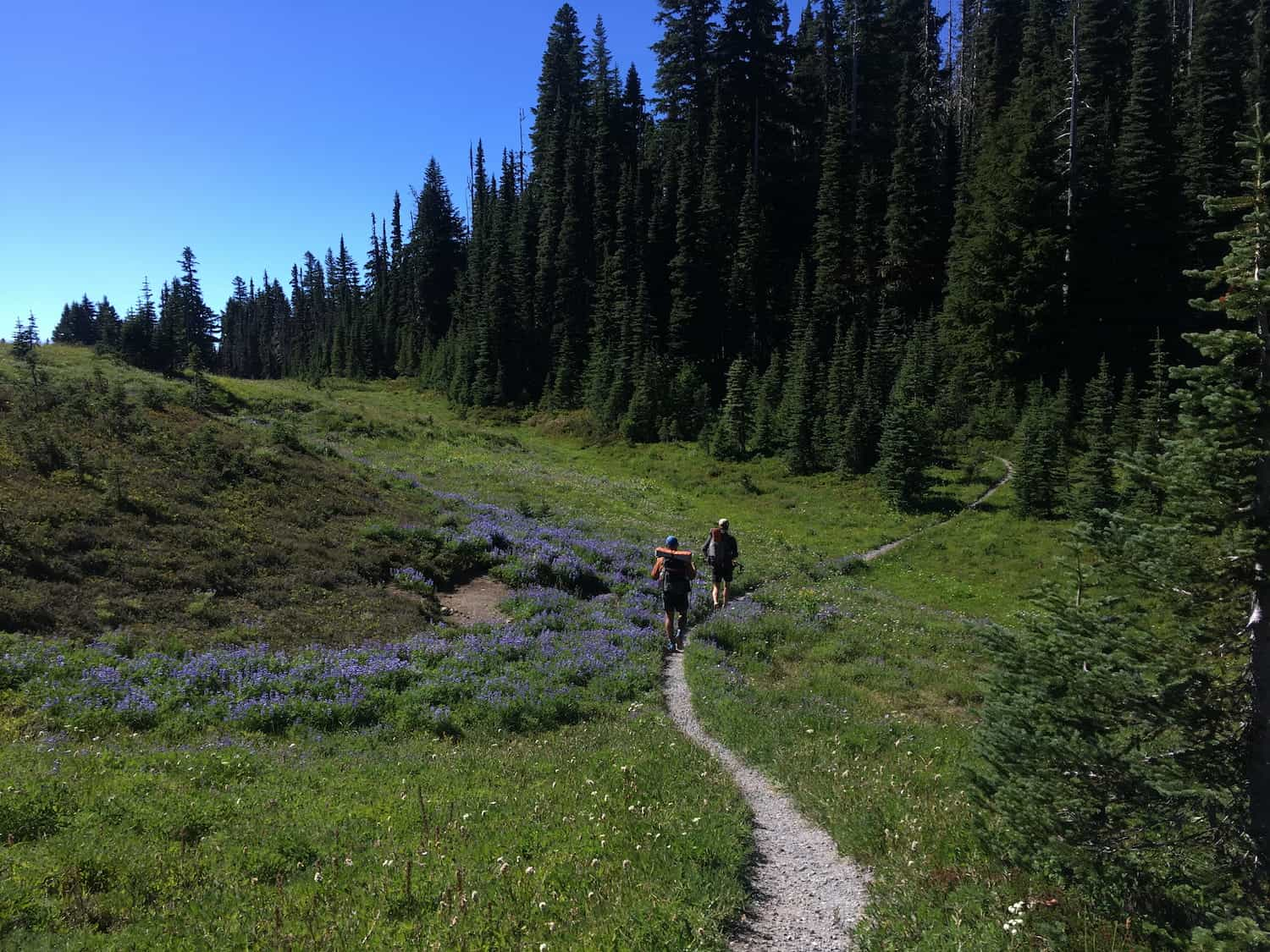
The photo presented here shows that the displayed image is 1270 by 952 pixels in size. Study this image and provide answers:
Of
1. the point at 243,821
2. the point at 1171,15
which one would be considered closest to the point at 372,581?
the point at 243,821

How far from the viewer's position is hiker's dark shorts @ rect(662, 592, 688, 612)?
15.7 m

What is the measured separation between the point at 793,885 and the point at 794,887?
0.10ft

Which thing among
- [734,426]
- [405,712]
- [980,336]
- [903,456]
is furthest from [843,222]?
[405,712]

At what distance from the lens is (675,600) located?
51.7 ft

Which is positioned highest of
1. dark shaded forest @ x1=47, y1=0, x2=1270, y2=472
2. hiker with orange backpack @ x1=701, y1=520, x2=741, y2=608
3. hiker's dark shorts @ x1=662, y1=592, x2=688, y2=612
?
dark shaded forest @ x1=47, y1=0, x2=1270, y2=472

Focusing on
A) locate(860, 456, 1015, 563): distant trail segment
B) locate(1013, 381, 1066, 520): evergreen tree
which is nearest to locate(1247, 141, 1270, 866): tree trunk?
locate(860, 456, 1015, 563): distant trail segment

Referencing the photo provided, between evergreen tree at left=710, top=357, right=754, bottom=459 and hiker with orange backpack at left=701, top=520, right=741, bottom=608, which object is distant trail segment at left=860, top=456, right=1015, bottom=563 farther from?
evergreen tree at left=710, top=357, right=754, bottom=459

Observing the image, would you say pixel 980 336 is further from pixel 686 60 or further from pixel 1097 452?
pixel 686 60

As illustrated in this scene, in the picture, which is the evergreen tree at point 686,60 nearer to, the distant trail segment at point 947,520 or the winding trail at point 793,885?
the distant trail segment at point 947,520

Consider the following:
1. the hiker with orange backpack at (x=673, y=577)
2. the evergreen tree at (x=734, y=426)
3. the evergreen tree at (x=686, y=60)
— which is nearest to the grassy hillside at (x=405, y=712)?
the hiker with orange backpack at (x=673, y=577)

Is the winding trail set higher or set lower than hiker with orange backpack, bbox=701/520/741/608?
lower

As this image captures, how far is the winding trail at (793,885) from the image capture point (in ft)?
18.9

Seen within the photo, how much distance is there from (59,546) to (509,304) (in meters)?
63.5

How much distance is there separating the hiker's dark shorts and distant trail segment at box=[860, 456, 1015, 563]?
16058 mm
